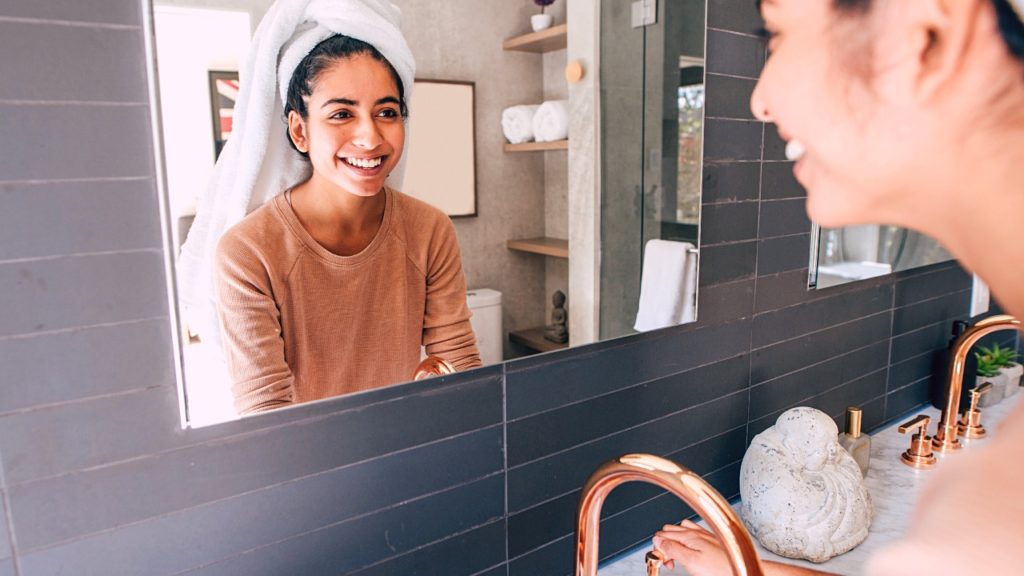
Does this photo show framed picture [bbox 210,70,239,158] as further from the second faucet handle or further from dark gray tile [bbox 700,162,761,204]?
the second faucet handle

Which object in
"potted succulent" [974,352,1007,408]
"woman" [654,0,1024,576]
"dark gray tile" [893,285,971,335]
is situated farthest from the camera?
"potted succulent" [974,352,1007,408]

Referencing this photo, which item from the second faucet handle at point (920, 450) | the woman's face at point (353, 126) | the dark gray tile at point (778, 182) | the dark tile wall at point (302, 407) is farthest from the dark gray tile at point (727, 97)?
the second faucet handle at point (920, 450)

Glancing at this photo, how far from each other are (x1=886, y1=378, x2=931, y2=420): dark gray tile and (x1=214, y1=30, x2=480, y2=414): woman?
129 cm

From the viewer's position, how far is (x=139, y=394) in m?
0.70

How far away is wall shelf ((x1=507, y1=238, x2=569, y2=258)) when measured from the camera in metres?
0.94

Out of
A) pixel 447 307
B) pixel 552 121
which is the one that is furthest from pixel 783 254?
pixel 447 307

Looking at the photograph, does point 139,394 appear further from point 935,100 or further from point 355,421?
point 935,100

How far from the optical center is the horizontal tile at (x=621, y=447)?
1018 mm

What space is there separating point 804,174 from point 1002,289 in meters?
0.11

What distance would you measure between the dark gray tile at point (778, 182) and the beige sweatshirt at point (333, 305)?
0.65m

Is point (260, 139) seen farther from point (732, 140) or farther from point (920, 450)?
point (920, 450)

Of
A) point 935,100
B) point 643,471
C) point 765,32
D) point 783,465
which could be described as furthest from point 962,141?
point 783,465

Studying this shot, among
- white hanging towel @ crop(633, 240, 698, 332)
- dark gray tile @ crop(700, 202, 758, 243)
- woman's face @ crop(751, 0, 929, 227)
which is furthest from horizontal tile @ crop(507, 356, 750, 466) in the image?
Answer: woman's face @ crop(751, 0, 929, 227)

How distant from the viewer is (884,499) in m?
1.35
